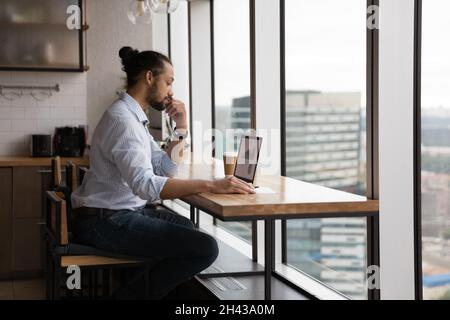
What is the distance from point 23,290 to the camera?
5430 millimetres

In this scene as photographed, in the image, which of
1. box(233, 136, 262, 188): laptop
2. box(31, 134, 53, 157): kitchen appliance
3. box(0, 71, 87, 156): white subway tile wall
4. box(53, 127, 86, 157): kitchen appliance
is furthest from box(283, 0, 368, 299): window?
box(0, 71, 87, 156): white subway tile wall

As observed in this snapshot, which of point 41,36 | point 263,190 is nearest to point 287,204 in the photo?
point 263,190

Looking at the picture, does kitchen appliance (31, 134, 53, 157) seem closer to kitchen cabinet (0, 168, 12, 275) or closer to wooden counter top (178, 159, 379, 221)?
kitchen cabinet (0, 168, 12, 275)

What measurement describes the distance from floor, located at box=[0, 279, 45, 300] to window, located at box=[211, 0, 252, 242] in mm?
1513

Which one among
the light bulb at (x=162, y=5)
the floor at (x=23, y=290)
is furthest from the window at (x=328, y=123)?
the floor at (x=23, y=290)

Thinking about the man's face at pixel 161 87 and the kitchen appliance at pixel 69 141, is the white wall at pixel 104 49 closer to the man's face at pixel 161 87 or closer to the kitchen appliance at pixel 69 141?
the kitchen appliance at pixel 69 141

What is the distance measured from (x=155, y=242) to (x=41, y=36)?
11.5 ft

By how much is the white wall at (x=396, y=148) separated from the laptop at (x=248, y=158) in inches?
21.5

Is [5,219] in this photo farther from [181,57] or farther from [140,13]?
[181,57]

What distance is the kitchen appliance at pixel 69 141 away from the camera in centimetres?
621

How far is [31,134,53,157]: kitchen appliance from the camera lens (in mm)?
6137

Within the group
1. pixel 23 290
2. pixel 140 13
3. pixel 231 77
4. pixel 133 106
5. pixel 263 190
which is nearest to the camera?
pixel 263 190

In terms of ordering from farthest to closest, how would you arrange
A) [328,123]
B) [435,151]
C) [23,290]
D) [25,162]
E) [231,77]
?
[231,77]
[25,162]
[23,290]
[328,123]
[435,151]
